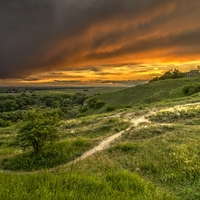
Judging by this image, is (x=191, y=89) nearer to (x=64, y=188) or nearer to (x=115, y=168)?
(x=115, y=168)

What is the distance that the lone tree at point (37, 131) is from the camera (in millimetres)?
15597

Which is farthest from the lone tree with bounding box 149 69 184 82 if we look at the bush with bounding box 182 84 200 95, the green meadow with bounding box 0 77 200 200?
Answer: the green meadow with bounding box 0 77 200 200

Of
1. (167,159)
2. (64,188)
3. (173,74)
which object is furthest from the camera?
(173,74)

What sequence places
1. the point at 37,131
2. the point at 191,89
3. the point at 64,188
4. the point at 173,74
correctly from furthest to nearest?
the point at 173,74
the point at 191,89
the point at 37,131
the point at 64,188

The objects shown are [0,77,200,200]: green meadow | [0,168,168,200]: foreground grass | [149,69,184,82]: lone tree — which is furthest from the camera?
[149,69,184,82]: lone tree

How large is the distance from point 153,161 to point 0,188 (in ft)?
29.4

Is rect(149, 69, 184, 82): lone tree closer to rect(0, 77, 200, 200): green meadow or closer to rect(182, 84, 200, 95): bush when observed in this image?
rect(182, 84, 200, 95): bush

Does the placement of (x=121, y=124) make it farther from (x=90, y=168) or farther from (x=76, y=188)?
(x=76, y=188)

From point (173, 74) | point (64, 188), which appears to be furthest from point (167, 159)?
point (173, 74)

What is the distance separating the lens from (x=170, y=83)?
8119cm

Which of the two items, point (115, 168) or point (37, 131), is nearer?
point (115, 168)

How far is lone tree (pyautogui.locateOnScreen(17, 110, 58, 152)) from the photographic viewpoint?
15597 millimetres

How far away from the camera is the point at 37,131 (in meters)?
15.6

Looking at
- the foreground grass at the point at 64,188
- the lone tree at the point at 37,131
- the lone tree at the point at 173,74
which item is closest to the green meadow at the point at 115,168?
the foreground grass at the point at 64,188
